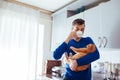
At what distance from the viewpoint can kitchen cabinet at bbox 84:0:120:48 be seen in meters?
1.69

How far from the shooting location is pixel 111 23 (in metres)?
1.74

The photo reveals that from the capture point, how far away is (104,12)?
1851 mm

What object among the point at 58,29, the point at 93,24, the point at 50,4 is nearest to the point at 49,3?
the point at 50,4

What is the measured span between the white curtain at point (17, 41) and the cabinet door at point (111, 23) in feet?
4.74

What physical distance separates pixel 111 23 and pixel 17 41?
168 centimetres

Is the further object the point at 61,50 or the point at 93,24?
the point at 93,24

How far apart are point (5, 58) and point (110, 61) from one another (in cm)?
173

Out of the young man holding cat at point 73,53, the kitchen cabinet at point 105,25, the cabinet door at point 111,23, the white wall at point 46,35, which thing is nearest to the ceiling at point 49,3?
the white wall at point 46,35

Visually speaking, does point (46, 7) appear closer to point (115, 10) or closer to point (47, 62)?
point (47, 62)

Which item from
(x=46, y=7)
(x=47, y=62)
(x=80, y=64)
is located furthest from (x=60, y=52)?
(x=46, y=7)

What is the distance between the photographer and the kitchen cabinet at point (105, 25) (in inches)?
66.5

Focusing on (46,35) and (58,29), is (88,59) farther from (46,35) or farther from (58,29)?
(46,35)

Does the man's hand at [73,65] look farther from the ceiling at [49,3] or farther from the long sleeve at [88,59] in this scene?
the ceiling at [49,3]

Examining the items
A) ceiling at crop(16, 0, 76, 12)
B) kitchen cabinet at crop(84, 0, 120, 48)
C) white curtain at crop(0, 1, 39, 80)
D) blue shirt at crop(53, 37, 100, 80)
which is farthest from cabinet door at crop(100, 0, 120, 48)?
white curtain at crop(0, 1, 39, 80)
